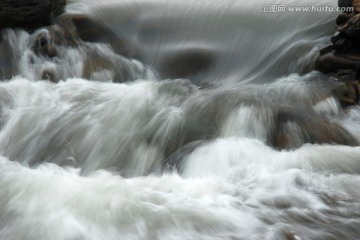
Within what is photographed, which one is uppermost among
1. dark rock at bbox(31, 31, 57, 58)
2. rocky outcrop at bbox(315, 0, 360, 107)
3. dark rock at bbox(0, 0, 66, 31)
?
rocky outcrop at bbox(315, 0, 360, 107)

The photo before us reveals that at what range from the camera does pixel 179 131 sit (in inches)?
227

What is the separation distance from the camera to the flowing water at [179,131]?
4.11 meters

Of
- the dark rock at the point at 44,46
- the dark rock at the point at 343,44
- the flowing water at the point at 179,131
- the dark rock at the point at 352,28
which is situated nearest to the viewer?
the flowing water at the point at 179,131

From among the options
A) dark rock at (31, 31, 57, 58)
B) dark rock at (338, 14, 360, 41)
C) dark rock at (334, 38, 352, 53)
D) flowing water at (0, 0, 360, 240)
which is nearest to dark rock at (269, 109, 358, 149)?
flowing water at (0, 0, 360, 240)

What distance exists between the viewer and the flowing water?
411 centimetres

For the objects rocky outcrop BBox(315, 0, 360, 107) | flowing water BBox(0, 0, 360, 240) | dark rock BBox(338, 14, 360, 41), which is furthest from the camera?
dark rock BBox(338, 14, 360, 41)

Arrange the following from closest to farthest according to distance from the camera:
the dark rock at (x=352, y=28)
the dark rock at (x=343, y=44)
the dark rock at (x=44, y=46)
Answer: the dark rock at (x=352, y=28) < the dark rock at (x=343, y=44) < the dark rock at (x=44, y=46)

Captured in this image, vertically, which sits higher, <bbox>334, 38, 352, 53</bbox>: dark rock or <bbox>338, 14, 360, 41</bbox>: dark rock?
<bbox>338, 14, 360, 41</bbox>: dark rock

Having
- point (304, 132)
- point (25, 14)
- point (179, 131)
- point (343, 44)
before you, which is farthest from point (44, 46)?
point (343, 44)

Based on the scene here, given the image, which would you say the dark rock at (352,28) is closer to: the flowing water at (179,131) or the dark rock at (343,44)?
the dark rock at (343,44)

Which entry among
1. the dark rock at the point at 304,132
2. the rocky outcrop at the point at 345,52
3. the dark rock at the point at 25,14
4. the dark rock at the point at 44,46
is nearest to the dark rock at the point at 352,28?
the rocky outcrop at the point at 345,52

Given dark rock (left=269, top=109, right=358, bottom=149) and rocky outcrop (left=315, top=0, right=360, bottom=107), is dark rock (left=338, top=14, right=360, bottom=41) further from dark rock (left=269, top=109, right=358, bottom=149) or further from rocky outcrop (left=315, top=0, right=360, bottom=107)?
dark rock (left=269, top=109, right=358, bottom=149)

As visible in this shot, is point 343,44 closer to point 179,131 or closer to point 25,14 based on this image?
point 179,131

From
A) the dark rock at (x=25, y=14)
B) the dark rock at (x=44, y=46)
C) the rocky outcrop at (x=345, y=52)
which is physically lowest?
the dark rock at (x=44, y=46)
